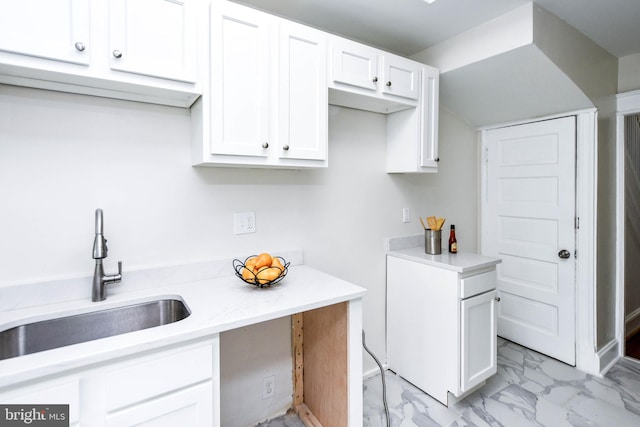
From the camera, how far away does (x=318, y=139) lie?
1.65 metres

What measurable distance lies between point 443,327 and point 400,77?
5.09 ft

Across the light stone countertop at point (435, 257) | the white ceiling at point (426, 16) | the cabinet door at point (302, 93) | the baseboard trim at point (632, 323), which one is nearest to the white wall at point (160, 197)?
the light stone countertop at point (435, 257)

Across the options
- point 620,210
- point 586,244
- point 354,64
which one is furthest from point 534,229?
point 354,64

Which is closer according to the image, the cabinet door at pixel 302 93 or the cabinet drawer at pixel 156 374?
the cabinet drawer at pixel 156 374

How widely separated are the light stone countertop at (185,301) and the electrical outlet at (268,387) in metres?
0.64

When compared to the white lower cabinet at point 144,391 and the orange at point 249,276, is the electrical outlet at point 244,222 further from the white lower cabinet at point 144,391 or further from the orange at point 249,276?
the white lower cabinet at point 144,391

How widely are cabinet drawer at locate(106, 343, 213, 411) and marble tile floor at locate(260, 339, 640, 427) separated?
99 centimetres

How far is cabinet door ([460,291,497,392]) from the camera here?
74.8 inches

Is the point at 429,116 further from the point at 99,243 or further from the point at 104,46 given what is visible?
the point at 99,243

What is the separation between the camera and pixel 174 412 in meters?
1.06

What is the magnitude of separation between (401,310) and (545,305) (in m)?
1.31

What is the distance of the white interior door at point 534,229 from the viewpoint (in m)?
2.48

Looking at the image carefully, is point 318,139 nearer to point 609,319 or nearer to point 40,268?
point 40,268

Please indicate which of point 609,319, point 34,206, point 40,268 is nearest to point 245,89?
point 34,206
